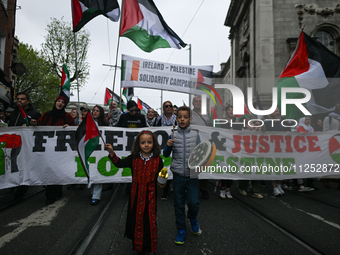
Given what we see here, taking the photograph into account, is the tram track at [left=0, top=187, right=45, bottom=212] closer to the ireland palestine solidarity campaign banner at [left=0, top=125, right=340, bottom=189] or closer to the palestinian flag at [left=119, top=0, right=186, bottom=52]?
the ireland palestine solidarity campaign banner at [left=0, top=125, right=340, bottom=189]

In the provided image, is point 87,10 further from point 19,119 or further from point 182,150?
point 182,150

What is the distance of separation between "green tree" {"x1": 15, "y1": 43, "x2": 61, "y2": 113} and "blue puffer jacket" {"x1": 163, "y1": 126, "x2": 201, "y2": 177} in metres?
29.6

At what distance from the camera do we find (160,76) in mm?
7680

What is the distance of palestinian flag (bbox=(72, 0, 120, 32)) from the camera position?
591 centimetres

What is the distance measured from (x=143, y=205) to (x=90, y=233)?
101cm

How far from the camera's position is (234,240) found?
2.87m

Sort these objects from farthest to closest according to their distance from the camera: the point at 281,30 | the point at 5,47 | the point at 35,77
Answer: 1. the point at 35,77
2. the point at 281,30
3. the point at 5,47

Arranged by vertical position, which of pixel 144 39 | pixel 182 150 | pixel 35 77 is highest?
pixel 35 77

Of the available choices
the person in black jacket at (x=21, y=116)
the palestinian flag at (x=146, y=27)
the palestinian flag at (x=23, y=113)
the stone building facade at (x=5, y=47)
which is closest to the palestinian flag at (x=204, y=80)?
the palestinian flag at (x=146, y=27)

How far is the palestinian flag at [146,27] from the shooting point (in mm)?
6410

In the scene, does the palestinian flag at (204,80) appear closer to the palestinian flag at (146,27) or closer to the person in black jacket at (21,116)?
the palestinian flag at (146,27)

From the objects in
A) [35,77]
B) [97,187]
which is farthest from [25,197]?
[35,77]

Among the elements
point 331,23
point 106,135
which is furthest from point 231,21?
point 106,135

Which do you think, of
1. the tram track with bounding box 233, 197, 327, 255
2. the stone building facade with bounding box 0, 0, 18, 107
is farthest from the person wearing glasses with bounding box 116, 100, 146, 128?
the stone building facade with bounding box 0, 0, 18, 107
